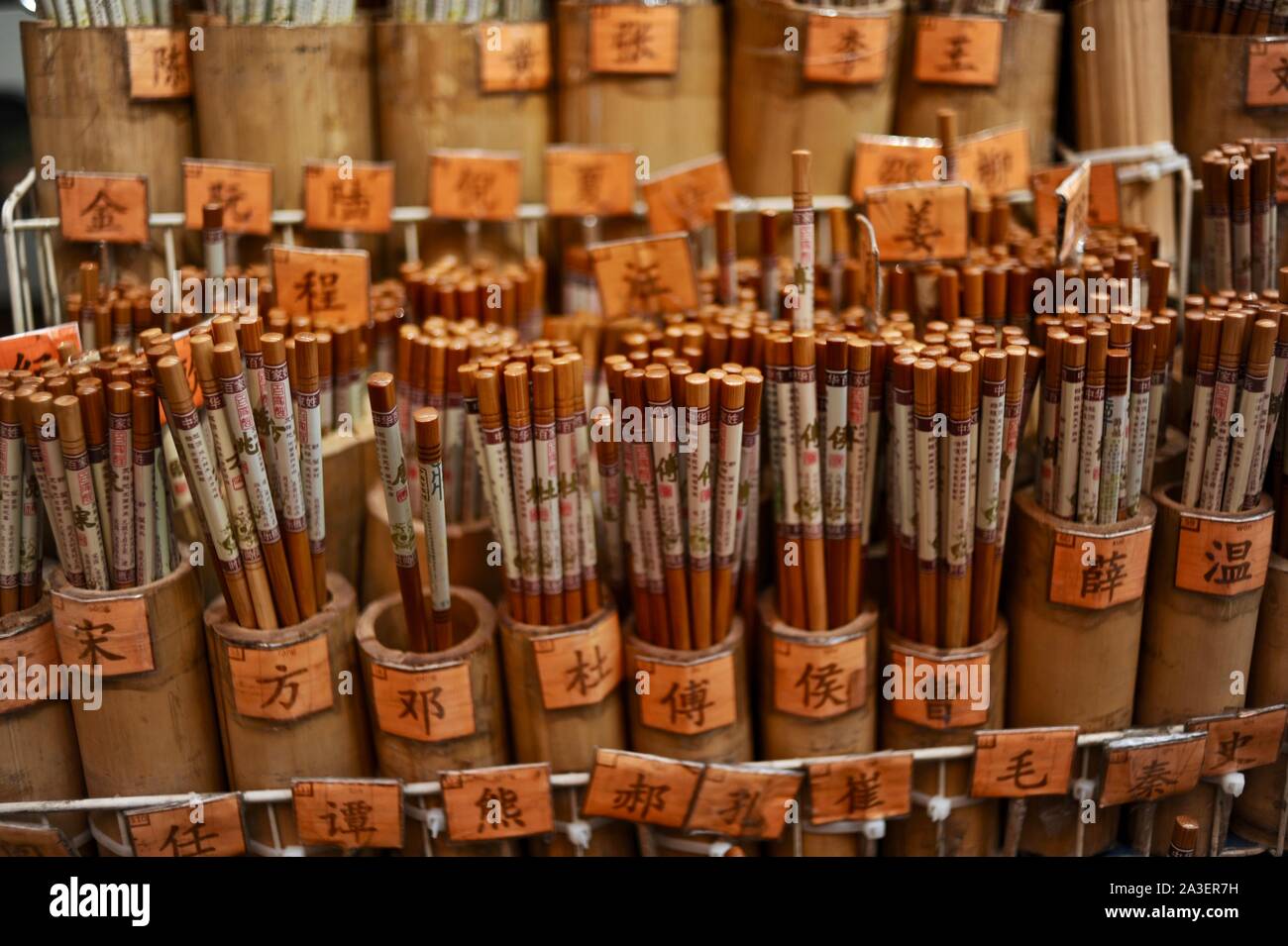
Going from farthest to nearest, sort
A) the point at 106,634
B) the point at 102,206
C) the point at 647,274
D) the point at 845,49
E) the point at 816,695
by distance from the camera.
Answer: the point at 845,49 → the point at 102,206 → the point at 647,274 → the point at 816,695 → the point at 106,634

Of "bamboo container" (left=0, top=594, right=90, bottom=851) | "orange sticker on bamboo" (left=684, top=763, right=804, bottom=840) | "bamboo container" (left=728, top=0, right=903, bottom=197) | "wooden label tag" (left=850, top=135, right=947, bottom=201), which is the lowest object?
"orange sticker on bamboo" (left=684, top=763, right=804, bottom=840)

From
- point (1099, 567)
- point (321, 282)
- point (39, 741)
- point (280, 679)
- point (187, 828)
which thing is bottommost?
point (187, 828)

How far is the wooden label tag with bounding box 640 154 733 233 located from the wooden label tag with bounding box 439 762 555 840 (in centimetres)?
104

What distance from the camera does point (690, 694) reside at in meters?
1.68

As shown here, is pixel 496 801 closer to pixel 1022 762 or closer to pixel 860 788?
pixel 860 788

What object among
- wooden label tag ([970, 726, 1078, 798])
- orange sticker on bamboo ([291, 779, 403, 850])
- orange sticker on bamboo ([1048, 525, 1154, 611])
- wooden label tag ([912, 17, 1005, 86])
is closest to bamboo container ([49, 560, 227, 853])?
orange sticker on bamboo ([291, 779, 403, 850])

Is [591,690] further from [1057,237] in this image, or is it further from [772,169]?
[772,169]

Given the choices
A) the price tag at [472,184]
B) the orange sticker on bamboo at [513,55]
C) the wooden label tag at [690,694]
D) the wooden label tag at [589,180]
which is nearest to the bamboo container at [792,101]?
the wooden label tag at [589,180]

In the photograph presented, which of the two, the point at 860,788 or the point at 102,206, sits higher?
the point at 102,206

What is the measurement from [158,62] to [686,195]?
100 cm

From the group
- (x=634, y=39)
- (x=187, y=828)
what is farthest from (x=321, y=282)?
(x=187, y=828)

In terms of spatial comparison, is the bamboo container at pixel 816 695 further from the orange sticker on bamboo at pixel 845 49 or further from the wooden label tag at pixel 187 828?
the orange sticker on bamboo at pixel 845 49

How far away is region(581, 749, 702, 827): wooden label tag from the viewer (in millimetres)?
1687

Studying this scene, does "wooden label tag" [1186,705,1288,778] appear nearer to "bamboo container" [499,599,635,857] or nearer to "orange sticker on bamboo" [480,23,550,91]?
"bamboo container" [499,599,635,857]
